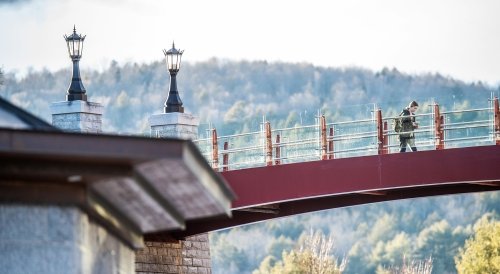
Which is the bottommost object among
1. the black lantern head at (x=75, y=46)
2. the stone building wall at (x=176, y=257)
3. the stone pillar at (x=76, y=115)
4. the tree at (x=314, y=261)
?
the tree at (x=314, y=261)

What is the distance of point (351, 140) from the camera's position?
34.2m

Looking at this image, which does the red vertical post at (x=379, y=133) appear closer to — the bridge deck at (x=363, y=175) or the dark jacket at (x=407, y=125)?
the dark jacket at (x=407, y=125)

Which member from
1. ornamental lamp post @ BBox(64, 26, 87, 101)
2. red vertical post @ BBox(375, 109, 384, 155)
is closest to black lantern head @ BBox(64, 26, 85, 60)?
ornamental lamp post @ BBox(64, 26, 87, 101)

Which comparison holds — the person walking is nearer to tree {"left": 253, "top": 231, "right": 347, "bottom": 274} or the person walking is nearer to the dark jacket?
the dark jacket

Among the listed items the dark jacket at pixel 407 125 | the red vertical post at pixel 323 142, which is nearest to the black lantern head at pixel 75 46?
the red vertical post at pixel 323 142

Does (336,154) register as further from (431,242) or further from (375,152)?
(431,242)

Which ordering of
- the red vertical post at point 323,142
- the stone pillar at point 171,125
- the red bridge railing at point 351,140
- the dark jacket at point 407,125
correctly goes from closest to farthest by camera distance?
the red bridge railing at point 351,140 < the dark jacket at point 407,125 < the red vertical post at point 323,142 < the stone pillar at point 171,125

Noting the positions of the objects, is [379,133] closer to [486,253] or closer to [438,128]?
[438,128]

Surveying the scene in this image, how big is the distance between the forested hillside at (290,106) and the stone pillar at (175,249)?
9578 centimetres

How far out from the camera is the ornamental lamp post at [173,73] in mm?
34781

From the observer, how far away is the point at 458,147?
3272 centimetres

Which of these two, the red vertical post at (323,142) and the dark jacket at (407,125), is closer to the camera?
the dark jacket at (407,125)

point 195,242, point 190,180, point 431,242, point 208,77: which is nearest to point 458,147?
point 195,242

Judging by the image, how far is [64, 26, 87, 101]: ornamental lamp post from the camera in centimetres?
3594
